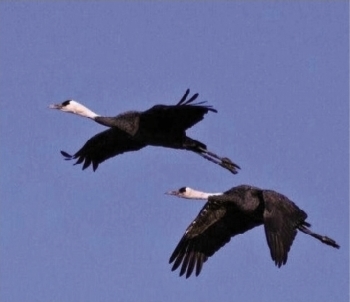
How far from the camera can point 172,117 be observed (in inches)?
1049

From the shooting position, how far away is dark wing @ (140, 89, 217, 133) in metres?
26.4

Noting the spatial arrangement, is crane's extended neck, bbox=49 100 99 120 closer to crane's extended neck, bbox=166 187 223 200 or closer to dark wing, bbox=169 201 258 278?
crane's extended neck, bbox=166 187 223 200

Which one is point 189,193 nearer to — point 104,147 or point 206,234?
point 206,234

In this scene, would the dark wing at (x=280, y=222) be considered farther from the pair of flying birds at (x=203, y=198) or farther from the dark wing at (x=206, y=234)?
the dark wing at (x=206, y=234)

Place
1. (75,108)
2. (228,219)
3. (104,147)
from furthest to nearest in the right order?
(104,147)
(75,108)
(228,219)

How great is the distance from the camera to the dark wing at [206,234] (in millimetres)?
27516

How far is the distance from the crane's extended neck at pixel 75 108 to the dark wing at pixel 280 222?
346cm

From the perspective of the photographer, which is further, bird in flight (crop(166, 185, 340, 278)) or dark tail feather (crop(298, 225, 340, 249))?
dark tail feather (crop(298, 225, 340, 249))

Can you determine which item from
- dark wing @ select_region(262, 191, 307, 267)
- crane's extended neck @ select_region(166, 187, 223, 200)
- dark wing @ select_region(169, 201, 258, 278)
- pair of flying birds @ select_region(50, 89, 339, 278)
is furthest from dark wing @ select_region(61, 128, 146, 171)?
A: dark wing @ select_region(262, 191, 307, 267)

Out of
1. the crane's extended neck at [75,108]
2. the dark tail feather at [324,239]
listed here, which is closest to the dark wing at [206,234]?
the dark tail feather at [324,239]

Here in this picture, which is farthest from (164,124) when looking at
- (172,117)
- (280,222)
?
(280,222)

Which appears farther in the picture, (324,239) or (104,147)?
(104,147)

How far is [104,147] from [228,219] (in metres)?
2.82

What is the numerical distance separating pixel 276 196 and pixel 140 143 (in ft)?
10.2
